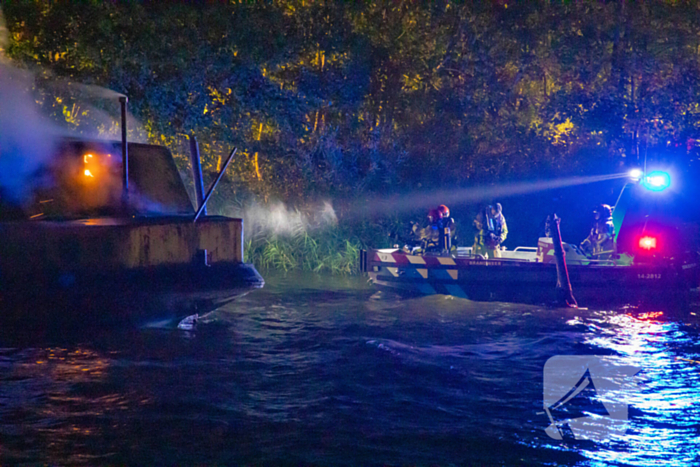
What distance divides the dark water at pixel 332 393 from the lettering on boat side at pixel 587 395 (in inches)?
4.4

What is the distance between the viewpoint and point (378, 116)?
65.4 ft

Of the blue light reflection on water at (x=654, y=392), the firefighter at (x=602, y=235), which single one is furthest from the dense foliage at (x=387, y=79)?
the blue light reflection on water at (x=654, y=392)

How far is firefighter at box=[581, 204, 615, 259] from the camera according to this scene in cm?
1388

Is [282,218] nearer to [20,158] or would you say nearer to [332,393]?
[20,158]

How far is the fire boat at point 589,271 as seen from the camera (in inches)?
505

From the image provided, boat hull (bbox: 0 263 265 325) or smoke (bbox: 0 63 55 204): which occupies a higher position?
smoke (bbox: 0 63 55 204)

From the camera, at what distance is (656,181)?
44.7ft

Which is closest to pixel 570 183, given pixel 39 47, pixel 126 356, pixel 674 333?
pixel 674 333

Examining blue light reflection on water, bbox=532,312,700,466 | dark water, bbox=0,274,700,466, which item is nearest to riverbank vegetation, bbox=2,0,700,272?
dark water, bbox=0,274,700,466

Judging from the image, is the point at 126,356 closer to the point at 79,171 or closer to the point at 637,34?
the point at 79,171

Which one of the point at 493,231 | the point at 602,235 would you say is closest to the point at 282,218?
the point at 493,231

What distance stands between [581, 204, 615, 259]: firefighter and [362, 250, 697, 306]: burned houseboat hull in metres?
1.12

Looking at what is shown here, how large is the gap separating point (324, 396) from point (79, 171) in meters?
3.72

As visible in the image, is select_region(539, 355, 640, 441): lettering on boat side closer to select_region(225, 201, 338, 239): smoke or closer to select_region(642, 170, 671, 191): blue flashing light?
select_region(642, 170, 671, 191): blue flashing light
